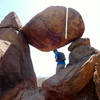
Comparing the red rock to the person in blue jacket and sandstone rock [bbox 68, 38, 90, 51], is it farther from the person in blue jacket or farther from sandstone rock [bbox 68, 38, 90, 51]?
sandstone rock [bbox 68, 38, 90, 51]

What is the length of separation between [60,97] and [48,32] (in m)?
5.12

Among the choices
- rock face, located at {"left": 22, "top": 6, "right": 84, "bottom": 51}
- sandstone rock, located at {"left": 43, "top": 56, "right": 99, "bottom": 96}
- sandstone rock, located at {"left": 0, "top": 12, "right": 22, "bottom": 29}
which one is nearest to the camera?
sandstone rock, located at {"left": 43, "top": 56, "right": 99, "bottom": 96}

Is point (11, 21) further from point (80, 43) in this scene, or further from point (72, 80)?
point (72, 80)

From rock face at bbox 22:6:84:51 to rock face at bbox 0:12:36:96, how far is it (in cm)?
86

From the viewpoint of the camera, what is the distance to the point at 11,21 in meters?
13.0

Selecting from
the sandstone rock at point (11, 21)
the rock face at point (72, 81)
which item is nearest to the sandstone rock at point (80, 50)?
the rock face at point (72, 81)

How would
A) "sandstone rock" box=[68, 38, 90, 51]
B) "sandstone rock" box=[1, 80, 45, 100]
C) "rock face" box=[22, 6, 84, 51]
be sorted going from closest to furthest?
1. "sandstone rock" box=[1, 80, 45, 100]
2. "sandstone rock" box=[68, 38, 90, 51]
3. "rock face" box=[22, 6, 84, 51]

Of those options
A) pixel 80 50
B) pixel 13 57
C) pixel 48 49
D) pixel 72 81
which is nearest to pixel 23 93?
pixel 13 57

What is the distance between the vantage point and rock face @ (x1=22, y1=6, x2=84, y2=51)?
476 inches

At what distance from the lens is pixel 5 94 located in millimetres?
9602

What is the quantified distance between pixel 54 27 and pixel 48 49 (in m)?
1.71

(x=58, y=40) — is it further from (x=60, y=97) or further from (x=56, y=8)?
(x=60, y=97)

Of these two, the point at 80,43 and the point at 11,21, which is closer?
the point at 80,43

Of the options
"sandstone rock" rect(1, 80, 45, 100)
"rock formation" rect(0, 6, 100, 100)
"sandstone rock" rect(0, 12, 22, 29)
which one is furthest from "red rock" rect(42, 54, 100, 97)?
"sandstone rock" rect(0, 12, 22, 29)
